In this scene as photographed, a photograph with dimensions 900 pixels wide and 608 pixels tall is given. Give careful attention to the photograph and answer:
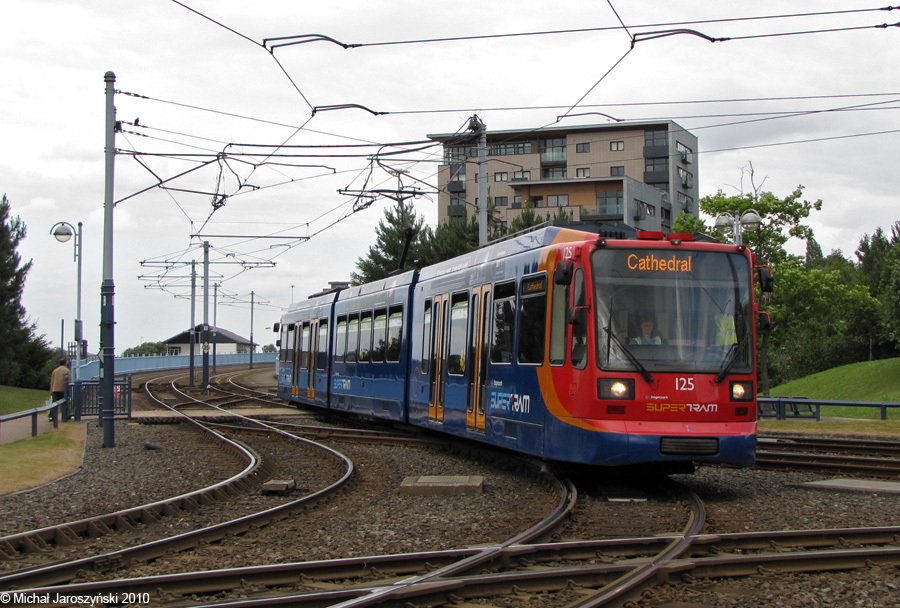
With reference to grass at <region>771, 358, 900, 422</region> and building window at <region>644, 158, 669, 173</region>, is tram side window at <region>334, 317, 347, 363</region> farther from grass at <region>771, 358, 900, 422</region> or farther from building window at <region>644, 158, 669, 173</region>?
building window at <region>644, 158, 669, 173</region>

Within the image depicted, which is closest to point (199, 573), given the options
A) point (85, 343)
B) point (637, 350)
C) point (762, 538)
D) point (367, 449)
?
point (762, 538)

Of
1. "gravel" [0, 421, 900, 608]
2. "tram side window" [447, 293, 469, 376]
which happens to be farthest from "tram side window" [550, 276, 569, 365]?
"tram side window" [447, 293, 469, 376]

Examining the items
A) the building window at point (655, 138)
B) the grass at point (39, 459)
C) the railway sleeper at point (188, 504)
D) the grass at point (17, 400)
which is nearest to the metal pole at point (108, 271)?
the grass at point (39, 459)

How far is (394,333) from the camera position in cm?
1878

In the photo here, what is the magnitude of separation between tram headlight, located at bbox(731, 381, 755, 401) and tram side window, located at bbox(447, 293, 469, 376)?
15.6 feet

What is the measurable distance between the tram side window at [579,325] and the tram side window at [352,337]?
11.2 meters

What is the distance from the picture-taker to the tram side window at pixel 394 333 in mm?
18453

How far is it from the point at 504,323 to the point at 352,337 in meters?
9.45

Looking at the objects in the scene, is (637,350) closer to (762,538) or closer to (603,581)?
(762,538)

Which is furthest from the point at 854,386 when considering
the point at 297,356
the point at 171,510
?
the point at 171,510

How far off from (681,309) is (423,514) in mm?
3616

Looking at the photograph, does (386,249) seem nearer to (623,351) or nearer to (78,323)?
(78,323)

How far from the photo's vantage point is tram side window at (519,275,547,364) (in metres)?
11.7

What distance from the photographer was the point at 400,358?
→ 18.2 metres
